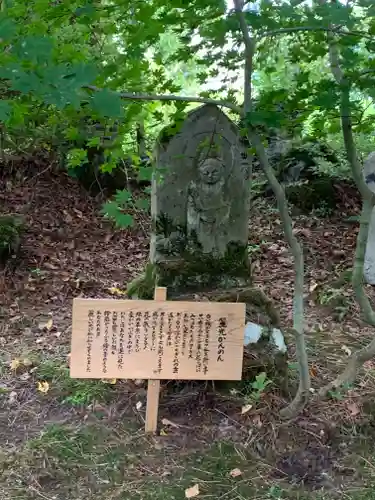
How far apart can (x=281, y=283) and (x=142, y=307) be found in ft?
8.99

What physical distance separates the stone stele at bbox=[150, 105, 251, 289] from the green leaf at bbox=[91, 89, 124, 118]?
1.69 m

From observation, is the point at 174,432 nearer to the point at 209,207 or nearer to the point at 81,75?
the point at 209,207

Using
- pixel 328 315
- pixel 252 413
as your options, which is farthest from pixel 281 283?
pixel 252 413

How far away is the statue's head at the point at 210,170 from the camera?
364 centimetres

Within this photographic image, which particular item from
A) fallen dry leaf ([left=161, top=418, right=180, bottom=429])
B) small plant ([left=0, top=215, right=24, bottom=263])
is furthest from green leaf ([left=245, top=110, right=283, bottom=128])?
small plant ([left=0, top=215, right=24, bottom=263])

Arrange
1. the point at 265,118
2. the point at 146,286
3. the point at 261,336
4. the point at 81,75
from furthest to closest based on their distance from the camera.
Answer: the point at 146,286
the point at 261,336
the point at 265,118
the point at 81,75

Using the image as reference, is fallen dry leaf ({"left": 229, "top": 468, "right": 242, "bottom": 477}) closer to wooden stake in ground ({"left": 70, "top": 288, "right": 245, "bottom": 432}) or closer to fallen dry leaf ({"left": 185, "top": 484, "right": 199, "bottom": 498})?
fallen dry leaf ({"left": 185, "top": 484, "right": 199, "bottom": 498})

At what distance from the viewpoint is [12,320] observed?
4.83 meters

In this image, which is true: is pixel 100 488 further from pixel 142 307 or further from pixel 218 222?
pixel 218 222

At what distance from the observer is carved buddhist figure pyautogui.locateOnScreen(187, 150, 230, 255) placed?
365 centimetres

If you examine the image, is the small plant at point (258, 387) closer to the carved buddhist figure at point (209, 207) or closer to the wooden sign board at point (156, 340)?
the wooden sign board at point (156, 340)

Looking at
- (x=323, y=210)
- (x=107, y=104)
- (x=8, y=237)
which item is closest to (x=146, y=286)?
(x=107, y=104)

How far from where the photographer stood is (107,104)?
1.92m

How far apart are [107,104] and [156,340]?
161 cm
